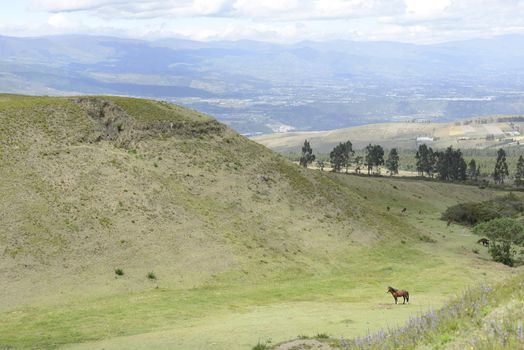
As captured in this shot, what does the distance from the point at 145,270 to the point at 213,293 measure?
8492mm

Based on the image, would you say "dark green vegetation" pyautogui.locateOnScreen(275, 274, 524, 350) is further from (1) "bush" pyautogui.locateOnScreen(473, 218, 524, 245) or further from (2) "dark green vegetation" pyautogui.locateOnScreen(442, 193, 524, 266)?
(1) "bush" pyautogui.locateOnScreen(473, 218, 524, 245)

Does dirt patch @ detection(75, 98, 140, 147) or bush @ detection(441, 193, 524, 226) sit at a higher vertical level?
dirt patch @ detection(75, 98, 140, 147)

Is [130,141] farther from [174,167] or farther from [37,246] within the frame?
[37,246]

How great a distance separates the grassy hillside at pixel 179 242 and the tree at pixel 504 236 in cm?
272

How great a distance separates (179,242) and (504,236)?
46315 mm

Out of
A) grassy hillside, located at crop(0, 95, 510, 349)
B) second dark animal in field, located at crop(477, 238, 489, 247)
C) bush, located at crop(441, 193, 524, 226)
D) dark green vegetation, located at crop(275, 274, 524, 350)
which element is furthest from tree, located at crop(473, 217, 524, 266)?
dark green vegetation, located at crop(275, 274, 524, 350)

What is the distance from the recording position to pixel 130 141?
258 ft

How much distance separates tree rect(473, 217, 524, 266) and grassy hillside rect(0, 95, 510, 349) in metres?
2.72

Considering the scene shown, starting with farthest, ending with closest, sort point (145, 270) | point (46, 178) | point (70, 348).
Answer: point (46, 178) < point (145, 270) < point (70, 348)

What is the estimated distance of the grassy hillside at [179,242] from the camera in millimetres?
39688

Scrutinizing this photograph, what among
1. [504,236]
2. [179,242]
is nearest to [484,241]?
[504,236]

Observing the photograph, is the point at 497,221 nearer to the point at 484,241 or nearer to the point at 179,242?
the point at 484,241

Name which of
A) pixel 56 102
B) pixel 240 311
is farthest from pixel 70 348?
pixel 56 102

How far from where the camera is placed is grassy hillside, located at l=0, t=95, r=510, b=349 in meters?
39.7
